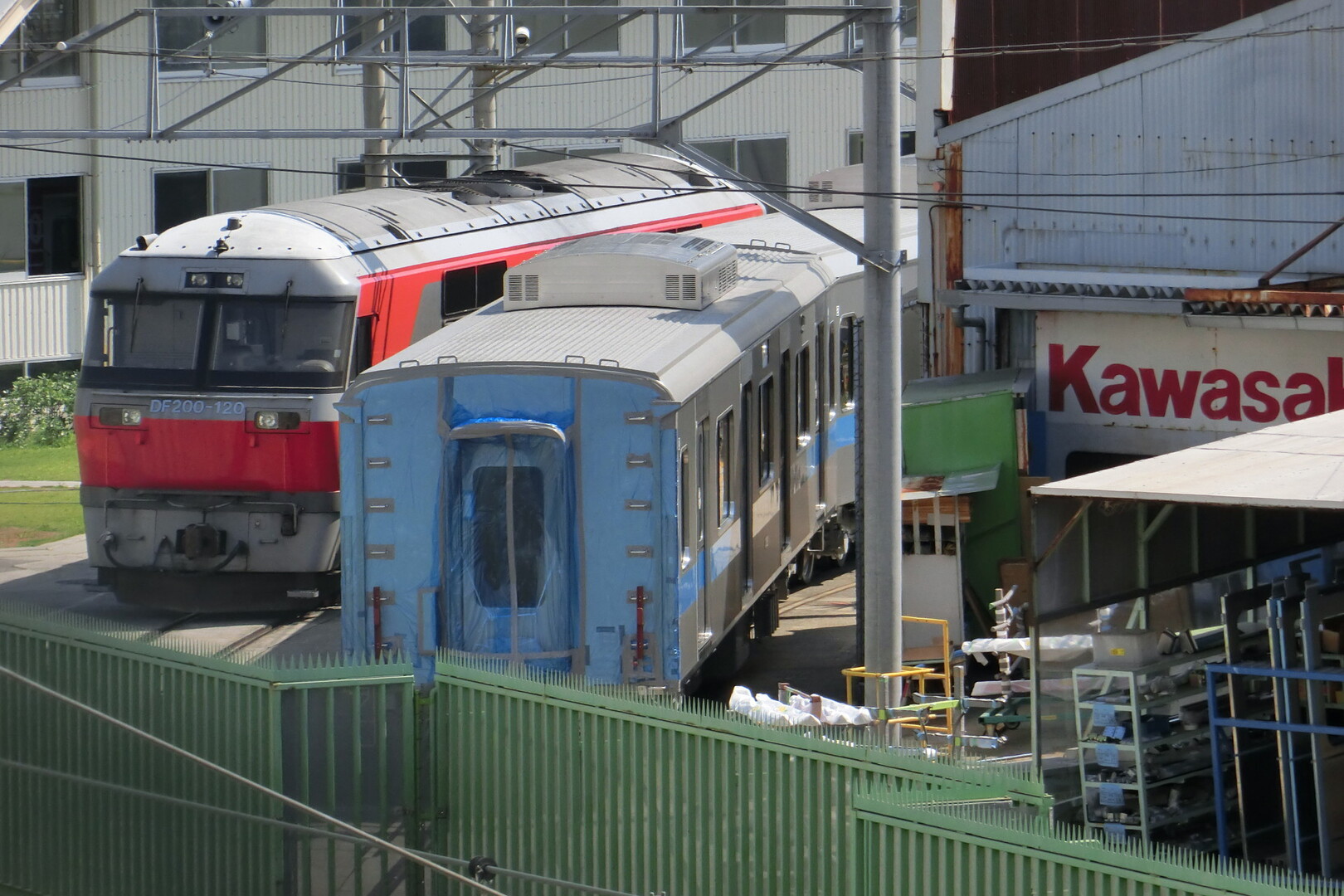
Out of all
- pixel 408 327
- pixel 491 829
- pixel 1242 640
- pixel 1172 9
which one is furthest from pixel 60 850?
pixel 1172 9

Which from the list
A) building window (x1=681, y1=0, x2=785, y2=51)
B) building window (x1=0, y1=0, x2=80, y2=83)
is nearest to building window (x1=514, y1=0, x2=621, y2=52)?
building window (x1=681, y1=0, x2=785, y2=51)

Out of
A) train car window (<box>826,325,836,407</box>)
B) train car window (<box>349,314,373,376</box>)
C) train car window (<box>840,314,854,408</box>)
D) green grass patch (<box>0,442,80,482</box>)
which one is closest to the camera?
train car window (<box>349,314,373,376</box>)

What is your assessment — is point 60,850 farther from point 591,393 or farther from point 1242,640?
point 1242,640

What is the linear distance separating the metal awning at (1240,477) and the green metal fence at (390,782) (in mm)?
1437

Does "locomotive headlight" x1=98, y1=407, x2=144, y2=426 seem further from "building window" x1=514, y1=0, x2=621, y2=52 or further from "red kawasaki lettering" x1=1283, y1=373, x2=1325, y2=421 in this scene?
"building window" x1=514, y1=0, x2=621, y2=52

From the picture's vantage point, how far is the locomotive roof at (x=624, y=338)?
11.5 m

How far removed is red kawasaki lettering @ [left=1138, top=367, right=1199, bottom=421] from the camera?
14.5m

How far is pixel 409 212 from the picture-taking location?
17016mm

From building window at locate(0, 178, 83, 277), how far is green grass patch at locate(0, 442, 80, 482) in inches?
166

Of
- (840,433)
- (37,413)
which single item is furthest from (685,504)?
(37,413)

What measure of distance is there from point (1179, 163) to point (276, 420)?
25.1ft

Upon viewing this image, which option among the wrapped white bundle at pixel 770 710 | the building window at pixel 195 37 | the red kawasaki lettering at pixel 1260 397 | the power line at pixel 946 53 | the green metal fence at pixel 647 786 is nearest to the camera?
the green metal fence at pixel 647 786

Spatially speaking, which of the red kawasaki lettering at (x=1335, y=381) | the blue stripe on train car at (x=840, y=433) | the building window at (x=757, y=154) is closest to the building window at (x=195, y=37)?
the building window at (x=757, y=154)

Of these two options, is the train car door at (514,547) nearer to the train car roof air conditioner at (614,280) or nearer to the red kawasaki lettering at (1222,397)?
the train car roof air conditioner at (614,280)
